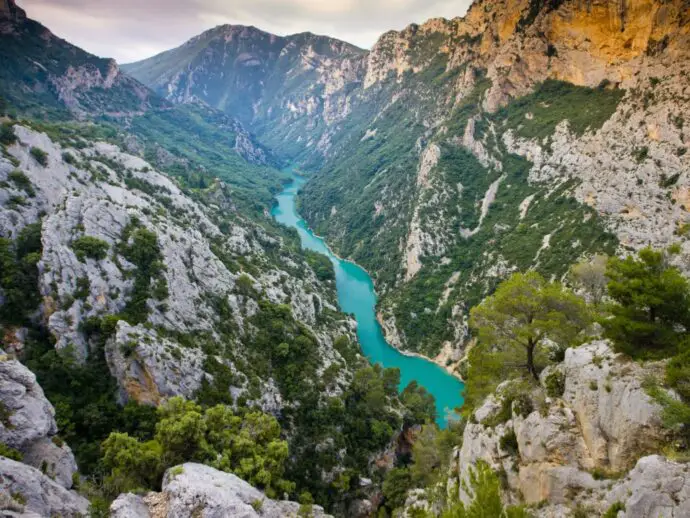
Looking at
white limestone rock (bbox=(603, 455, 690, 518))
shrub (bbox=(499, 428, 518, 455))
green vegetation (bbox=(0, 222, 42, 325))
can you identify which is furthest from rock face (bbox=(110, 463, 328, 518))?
green vegetation (bbox=(0, 222, 42, 325))

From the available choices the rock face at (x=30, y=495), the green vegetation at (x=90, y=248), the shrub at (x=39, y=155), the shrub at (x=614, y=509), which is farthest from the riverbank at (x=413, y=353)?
the shrub at (x=39, y=155)

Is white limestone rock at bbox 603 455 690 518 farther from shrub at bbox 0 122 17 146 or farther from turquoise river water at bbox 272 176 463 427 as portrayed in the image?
shrub at bbox 0 122 17 146

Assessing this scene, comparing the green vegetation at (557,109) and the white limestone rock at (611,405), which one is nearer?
the white limestone rock at (611,405)

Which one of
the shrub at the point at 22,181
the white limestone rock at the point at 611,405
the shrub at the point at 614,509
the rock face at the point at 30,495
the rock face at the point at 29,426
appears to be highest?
the shrub at the point at 22,181

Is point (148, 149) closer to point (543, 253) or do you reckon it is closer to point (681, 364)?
point (543, 253)

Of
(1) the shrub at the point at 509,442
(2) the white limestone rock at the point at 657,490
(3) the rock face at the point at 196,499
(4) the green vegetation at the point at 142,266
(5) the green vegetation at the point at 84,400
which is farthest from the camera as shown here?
(4) the green vegetation at the point at 142,266

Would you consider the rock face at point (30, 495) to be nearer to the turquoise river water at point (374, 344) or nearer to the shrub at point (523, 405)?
the shrub at point (523, 405)

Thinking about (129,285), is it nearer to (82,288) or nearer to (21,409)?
(82,288)

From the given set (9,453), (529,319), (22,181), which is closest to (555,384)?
(529,319)
